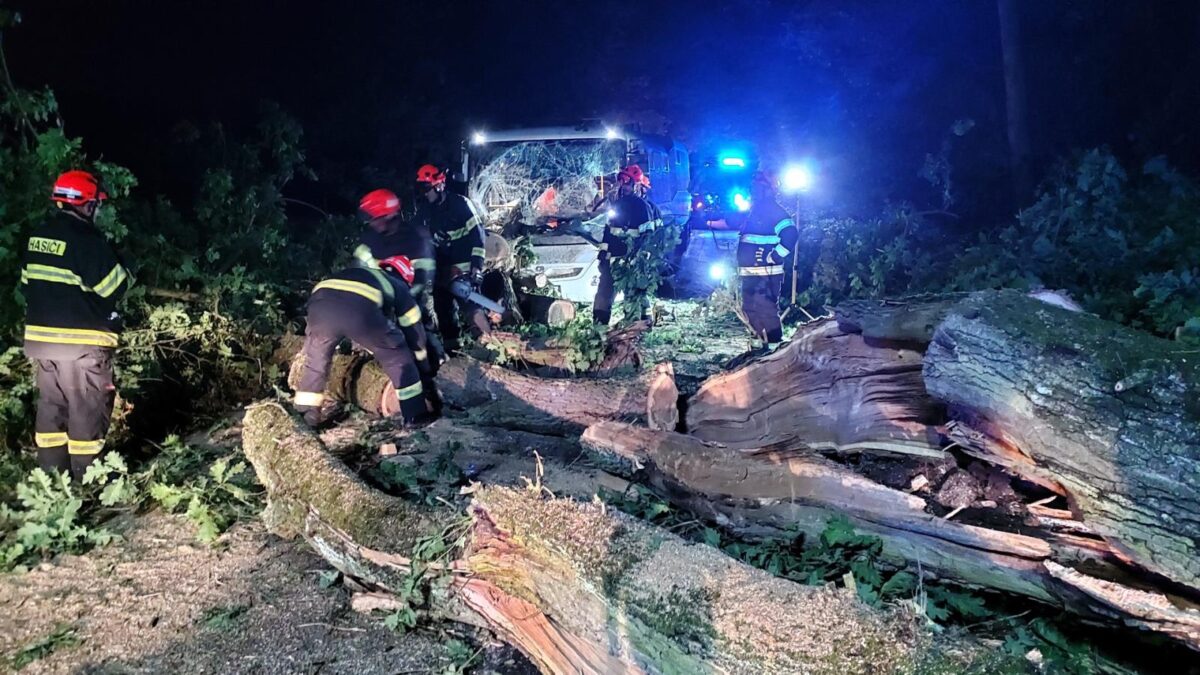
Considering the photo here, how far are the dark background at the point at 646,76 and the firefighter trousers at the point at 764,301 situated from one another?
6902mm

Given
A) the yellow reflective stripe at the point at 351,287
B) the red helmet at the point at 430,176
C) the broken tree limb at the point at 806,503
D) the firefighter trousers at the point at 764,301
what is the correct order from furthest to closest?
the firefighter trousers at the point at 764,301
the red helmet at the point at 430,176
the yellow reflective stripe at the point at 351,287
the broken tree limb at the point at 806,503

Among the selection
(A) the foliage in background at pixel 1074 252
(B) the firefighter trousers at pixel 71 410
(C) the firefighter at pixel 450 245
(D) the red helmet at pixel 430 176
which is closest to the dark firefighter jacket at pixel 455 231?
(C) the firefighter at pixel 450 245

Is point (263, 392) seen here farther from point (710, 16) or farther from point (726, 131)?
point (710, 16)

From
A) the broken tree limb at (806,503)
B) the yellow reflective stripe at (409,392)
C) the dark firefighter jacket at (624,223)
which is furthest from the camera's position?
the dark firefighter jacket at (624,223)

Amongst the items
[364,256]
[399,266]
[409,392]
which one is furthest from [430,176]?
[409,392]

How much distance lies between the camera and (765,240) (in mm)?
6152

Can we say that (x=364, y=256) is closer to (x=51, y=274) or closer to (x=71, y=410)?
(x=51, y=274)

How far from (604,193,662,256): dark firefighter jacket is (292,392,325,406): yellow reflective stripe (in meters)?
3.55

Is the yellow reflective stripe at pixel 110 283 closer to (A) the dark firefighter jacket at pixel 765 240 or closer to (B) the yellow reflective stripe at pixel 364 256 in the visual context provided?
(B) the yellow reflective stripe at pixel 364 256

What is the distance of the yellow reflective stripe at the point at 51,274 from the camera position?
3570 millimetres

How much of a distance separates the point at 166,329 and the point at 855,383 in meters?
4.49

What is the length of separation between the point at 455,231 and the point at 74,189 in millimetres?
2906

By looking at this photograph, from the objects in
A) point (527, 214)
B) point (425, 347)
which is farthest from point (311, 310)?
point (527, 214)

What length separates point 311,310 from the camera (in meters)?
4.34
